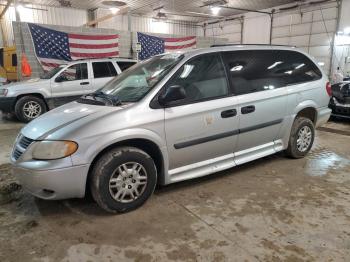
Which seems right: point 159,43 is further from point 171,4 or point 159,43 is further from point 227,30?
point 227,30

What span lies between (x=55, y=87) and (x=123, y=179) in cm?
544

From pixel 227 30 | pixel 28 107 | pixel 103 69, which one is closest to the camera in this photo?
pixel 28 107

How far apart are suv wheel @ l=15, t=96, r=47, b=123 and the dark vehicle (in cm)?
699

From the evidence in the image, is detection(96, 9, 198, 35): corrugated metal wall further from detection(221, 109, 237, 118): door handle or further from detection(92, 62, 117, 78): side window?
detection(221, 109, 237, 118): door handle

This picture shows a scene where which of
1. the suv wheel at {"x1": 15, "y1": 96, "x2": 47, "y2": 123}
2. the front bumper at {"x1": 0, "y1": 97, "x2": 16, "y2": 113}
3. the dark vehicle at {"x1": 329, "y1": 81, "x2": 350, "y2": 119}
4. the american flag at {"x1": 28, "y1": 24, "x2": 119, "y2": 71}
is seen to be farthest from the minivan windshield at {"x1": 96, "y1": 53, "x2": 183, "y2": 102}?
the american flag at {"x1": 28, "y1": 24, "x2": 119, "y2": 71}

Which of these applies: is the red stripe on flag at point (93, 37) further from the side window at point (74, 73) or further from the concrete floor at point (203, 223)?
the concrete floor at point (203, 223)

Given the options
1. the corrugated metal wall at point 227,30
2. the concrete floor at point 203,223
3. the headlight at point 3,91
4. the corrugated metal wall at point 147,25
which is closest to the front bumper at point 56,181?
the concrete floor at point 203,223

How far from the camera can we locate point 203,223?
261cm

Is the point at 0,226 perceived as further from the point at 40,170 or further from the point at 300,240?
the point at 300,240

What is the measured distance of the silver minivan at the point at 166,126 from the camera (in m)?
2.51

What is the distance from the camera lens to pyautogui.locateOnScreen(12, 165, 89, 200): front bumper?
2.43 meters

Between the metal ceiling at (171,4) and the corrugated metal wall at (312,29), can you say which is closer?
the corrugated metal wall at (312,29)

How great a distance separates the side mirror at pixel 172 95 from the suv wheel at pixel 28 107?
218 inches


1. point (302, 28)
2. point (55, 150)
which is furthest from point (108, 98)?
point (302, 28)
